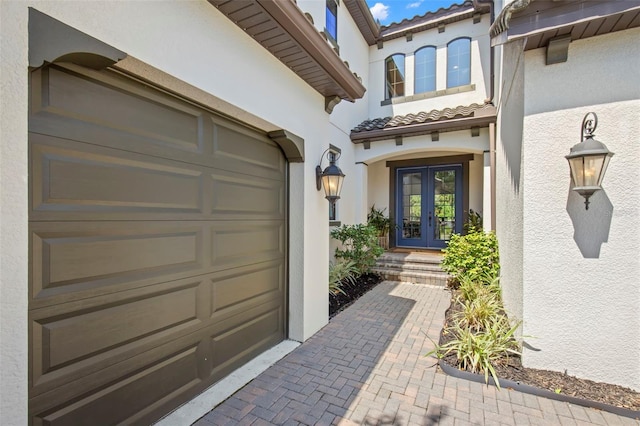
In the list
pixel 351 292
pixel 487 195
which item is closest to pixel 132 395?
pixel 351 292

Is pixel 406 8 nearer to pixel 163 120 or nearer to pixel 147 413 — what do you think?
pixel 163 120

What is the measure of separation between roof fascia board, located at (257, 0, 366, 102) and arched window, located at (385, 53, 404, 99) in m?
5.71

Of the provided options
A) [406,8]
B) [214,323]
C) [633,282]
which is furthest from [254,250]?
[406,8]

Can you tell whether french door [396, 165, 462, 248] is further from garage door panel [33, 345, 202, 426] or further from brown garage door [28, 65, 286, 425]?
garage door panel [33, 345, 202, 426]

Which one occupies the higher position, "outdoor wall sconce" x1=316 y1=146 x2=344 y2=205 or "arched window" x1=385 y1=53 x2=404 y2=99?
"arched window" x1=385 y1=53 x2=404 y2=99

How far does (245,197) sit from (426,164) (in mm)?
Result: 7580

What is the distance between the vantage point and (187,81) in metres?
2.51

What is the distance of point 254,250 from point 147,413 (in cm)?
177

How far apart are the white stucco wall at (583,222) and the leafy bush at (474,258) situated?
2.84m

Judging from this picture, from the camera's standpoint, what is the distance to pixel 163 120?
8.59ft

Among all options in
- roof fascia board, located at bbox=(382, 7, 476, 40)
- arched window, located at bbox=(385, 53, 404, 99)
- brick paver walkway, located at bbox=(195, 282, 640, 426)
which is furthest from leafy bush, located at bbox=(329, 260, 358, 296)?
roof fascia board, located at bbox=(382, 7, 476, 40)

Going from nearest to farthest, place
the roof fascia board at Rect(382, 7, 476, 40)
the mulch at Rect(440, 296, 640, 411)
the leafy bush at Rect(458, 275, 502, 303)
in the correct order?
the mulch at Rect(440, 296, 640, 411) < the leafy bush at Rect(458, 275, 502, 303) < the roof fascia board at Rect(382, 7, 476, 40)

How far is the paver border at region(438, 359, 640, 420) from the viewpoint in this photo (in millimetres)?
2656

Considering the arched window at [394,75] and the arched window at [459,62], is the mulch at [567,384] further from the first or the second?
the arched window at [394,75]
